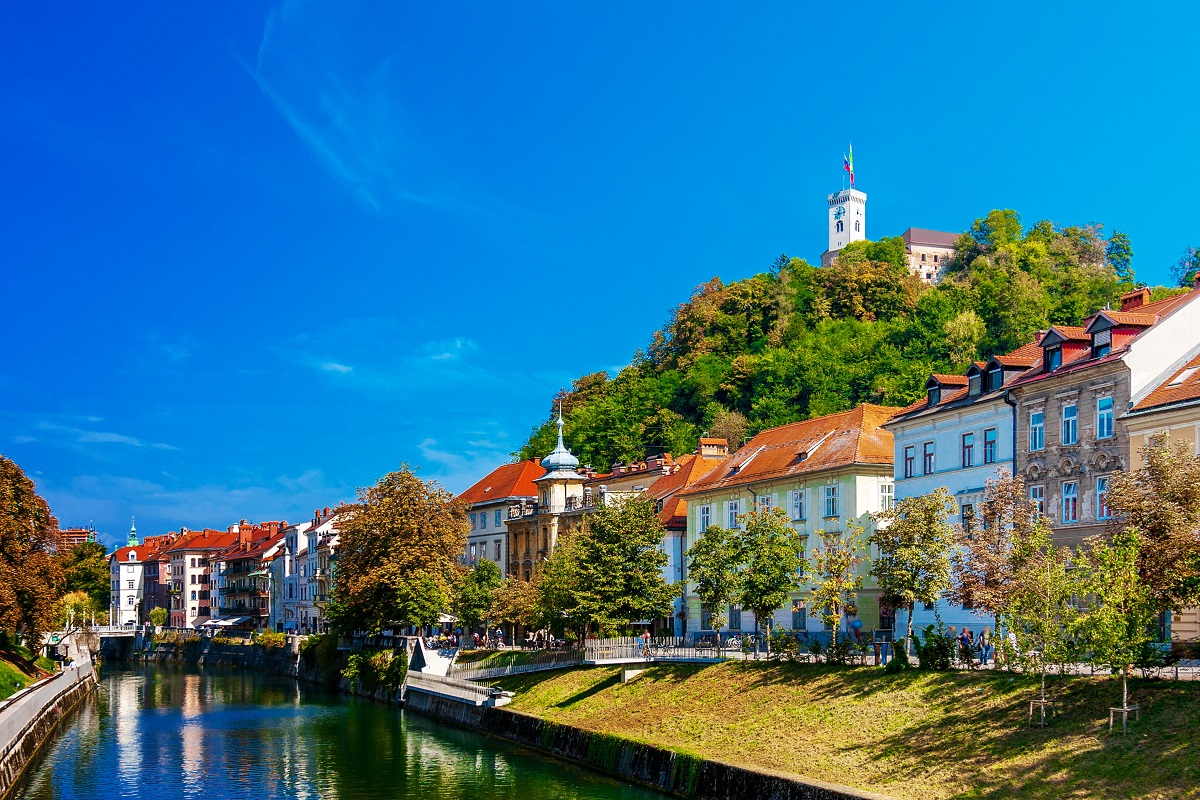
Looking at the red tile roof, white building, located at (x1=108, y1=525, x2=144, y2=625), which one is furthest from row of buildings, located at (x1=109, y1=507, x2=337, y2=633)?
the red tile roof

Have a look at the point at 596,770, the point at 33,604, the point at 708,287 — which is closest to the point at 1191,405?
the point at 596,770

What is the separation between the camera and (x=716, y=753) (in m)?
38.7

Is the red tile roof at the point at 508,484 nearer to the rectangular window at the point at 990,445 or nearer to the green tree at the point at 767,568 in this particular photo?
the green tree at the point at 767,568

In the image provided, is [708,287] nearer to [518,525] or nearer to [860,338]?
[860,338]

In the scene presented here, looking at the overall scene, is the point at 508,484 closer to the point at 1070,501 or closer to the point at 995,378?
the point at 995,378

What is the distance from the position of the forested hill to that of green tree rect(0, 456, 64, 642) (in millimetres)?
51973

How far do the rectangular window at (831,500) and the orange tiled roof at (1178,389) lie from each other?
19.2 m

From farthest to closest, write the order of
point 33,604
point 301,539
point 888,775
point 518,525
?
point 301,539
point 518,525
point 33,604
point 888,775

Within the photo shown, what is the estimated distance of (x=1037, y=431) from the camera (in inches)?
1892

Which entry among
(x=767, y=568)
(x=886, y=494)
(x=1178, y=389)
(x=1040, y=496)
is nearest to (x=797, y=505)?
(x=886, y=494)

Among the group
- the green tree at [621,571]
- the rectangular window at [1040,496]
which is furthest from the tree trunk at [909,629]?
the green tree at [621,571]

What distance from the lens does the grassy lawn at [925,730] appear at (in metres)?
28.5

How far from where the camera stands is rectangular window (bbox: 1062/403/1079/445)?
4597 centimetres

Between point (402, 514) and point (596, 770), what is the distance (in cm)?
3516
